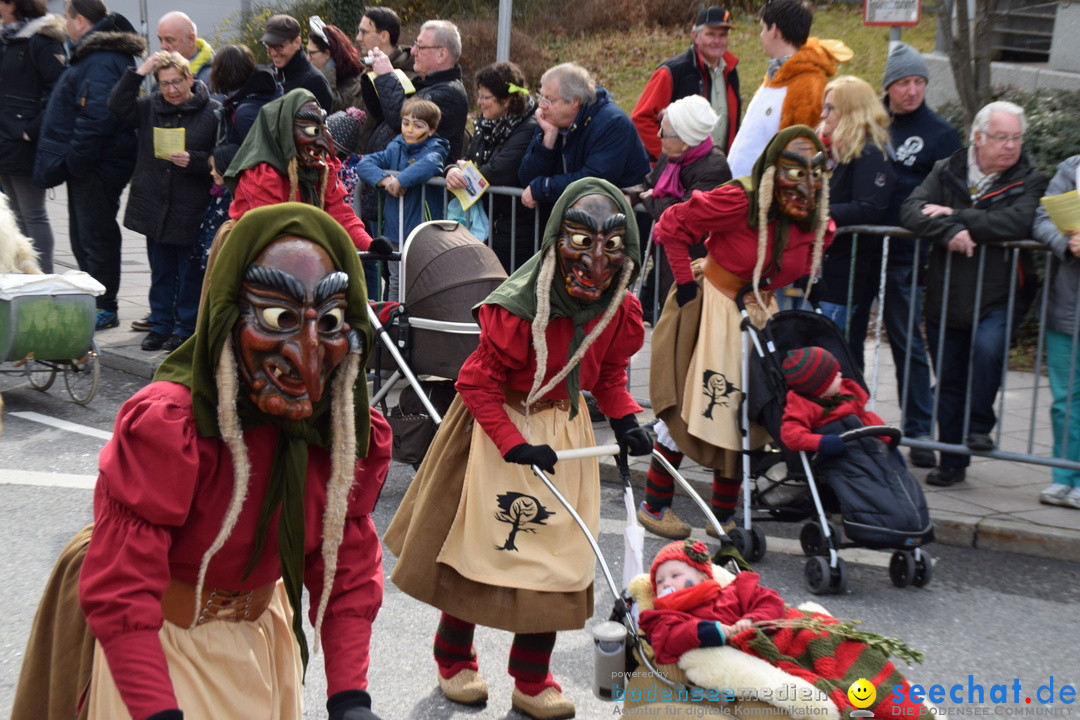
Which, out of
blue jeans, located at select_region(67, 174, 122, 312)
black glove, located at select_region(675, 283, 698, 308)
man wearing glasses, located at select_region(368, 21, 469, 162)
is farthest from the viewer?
blue jeans, located at select_region(67, 174, 122, 312)

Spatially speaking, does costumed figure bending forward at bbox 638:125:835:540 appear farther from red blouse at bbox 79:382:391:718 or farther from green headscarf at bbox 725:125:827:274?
red blouse at bbox 79:382:391:718

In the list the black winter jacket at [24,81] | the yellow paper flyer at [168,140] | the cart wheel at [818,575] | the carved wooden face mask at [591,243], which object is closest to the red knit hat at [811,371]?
the cart wheel at [818,575]

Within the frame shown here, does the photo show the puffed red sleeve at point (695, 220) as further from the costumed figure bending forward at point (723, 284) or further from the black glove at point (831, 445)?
the black glove at point (831, 445)

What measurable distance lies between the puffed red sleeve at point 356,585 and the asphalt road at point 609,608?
1.71 metres

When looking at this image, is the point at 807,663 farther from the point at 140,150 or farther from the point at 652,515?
the point at 140,150

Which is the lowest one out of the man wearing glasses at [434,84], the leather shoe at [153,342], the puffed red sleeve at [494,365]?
the leather shoe at [153,342]

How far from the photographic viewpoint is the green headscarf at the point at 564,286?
13.6ft

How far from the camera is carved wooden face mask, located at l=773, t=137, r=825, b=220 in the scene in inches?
233

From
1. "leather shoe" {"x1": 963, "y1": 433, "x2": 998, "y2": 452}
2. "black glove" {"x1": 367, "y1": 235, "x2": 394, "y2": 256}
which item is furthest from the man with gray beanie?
"black glove" {"x1": 367, "y1": 235, "x2": 394, "y2": 256}

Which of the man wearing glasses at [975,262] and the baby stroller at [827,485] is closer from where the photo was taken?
the baby stroller at [827,485]

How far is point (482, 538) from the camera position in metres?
4.19

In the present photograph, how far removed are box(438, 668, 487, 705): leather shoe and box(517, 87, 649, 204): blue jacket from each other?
12.5 ft

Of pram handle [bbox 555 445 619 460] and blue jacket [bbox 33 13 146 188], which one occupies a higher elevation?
blue jacket [bbox 33 13 146 188]

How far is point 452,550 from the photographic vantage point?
13.9ft
